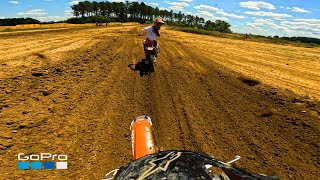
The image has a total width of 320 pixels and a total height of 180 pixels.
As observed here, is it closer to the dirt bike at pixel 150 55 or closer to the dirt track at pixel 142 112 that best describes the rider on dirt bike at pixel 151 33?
the dirt bike at pixel 150 55

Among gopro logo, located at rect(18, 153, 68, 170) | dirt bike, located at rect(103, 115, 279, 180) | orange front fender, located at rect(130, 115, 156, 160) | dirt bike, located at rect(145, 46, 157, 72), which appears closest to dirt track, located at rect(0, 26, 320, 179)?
gopro logo, located at rect(18, 153, 68, 170)

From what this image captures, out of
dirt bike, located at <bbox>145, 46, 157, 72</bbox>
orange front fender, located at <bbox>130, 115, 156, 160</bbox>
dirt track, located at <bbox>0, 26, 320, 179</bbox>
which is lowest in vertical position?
dirt track, located at <bbox>0, 26, 320, 179</bbox>

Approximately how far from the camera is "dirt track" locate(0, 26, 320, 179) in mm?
5543

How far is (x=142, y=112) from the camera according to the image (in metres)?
7.57

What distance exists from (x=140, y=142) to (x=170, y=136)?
2.40 metres

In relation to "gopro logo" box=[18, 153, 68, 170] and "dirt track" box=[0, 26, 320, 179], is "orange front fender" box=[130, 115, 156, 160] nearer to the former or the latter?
"dirt track" box=[0, 26, 320, 179]

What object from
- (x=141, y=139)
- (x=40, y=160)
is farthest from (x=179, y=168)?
(x=40, y=160)

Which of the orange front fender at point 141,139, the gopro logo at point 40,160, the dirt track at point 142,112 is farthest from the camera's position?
the dirt track at point 142,112

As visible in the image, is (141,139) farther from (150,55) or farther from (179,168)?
(150,55)

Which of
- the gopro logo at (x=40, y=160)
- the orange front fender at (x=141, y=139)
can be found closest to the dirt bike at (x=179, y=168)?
the orange front fender at (x=141, y=139)

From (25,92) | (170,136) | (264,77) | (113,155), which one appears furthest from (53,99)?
(264,77)

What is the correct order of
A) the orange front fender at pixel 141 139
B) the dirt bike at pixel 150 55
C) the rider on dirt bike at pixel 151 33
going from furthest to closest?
the dirt bike at pixel 150 55 → the rider on dirt bike at pixel 151 33 → the orange front fender at pixel 141 139

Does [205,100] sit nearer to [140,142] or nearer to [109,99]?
[109,99]

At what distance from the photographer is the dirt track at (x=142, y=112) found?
554 centimetres
